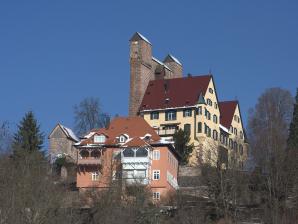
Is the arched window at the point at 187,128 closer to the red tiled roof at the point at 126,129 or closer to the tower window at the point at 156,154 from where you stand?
→ the red tiled roof at the point at 126,129

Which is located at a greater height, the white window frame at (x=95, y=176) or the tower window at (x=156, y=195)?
the white window frame at (x=95, y=176)

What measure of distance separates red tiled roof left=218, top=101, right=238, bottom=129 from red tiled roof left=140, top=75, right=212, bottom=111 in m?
6.53

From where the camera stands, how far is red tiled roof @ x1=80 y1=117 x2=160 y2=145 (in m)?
85.9

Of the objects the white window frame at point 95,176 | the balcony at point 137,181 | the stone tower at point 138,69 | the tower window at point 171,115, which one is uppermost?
the stone tower at point 138,69

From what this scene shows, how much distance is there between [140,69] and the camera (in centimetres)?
9931

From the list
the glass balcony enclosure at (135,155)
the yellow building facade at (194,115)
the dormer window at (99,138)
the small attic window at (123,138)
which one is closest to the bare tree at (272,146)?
the yellow building facade at (194,115)

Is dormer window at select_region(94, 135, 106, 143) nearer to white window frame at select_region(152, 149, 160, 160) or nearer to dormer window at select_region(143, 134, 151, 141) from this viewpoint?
dormer window at select_region(143, 134, 151, 141)

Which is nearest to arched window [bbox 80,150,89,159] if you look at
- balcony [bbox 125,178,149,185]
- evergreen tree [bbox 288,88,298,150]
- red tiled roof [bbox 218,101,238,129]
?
balcony [bbox 125,178,149,185]

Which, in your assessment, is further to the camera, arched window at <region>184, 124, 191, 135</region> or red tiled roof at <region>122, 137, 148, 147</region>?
arched window at <region>184, 124, 191, 135</region>

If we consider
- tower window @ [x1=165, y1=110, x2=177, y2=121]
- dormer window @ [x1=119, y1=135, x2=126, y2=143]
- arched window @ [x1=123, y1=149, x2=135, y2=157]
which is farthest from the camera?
tower window @ [x1=165, y1=110, x2=177, y2=121]

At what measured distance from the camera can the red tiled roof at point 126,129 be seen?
3383 inches

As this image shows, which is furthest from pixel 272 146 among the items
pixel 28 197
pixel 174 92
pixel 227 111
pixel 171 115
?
pixel 28 197

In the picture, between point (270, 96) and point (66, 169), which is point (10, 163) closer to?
point (66, 169)

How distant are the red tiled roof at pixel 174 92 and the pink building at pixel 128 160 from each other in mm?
9422
